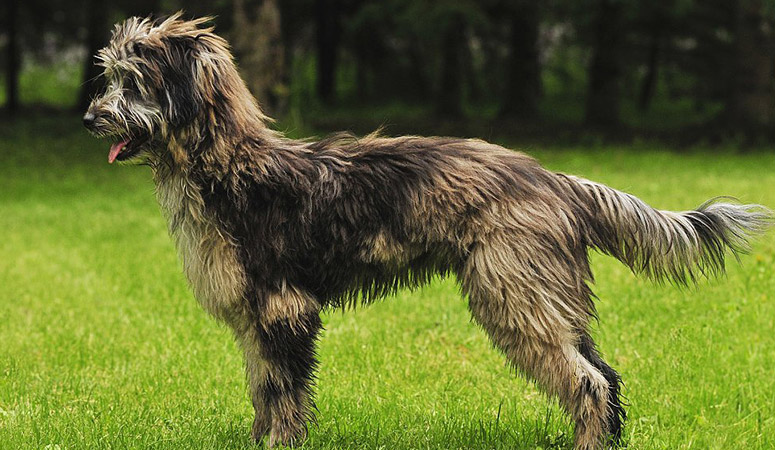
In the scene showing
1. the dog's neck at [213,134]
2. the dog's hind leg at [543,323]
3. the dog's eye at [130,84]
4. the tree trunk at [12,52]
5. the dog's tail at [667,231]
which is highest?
the dog's eye at [130,84]

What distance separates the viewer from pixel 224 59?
15.9 feet

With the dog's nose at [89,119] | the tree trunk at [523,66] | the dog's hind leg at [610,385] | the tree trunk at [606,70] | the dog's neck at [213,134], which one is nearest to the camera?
the dog's nose at [89,119]

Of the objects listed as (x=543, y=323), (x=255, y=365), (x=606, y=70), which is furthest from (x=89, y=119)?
(x=606, y=70)

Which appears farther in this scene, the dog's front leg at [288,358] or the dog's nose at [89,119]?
the dog's front leg at [288,358]

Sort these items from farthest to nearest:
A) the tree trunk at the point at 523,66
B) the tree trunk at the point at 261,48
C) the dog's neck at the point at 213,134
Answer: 1. the tree trunk at the point at 523,66
2. the tree trunk at the point at 261,48
3. the dog's neck at the point at 213,134

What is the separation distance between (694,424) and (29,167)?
54.9ft

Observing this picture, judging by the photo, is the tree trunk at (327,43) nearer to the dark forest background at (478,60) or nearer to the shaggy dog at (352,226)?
the dark forest background at (478,60)

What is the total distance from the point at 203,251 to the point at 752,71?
18225mm

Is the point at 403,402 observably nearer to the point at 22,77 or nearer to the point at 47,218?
the point at 47,218

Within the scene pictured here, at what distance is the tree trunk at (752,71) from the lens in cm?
2006

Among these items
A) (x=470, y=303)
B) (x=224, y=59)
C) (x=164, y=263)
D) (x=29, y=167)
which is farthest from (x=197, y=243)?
(x=29, y=167)

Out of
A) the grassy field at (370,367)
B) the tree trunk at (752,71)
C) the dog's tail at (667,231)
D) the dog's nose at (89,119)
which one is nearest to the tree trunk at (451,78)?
the tree trunk at (752,71)

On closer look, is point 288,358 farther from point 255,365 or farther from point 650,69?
point 650,69

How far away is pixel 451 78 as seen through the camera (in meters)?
26.7
